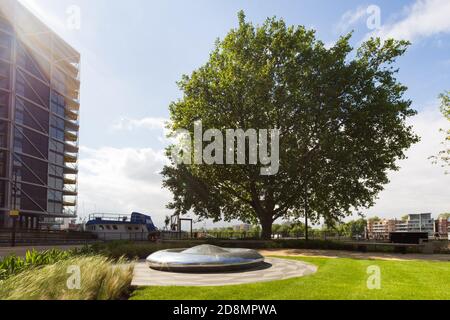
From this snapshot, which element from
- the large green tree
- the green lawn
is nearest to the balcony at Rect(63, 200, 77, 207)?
the large green tree

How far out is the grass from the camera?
7.81 meters

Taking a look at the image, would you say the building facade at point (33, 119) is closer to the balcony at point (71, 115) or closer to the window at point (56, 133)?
the window at point (56, 133)

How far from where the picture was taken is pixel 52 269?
9.05m

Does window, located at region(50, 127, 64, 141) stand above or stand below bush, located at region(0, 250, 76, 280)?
above

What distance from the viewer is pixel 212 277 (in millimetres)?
12703

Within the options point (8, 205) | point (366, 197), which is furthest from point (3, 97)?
point (366, 197)

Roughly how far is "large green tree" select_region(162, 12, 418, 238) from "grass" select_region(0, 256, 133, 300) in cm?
2088

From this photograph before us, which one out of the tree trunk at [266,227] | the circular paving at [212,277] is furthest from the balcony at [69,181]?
the circular paving at [212,277]

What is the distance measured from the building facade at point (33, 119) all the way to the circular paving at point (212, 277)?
48.2m

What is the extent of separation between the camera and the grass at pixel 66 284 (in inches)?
308

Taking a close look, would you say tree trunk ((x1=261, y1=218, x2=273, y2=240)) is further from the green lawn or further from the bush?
the bush

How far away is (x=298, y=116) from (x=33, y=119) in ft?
171

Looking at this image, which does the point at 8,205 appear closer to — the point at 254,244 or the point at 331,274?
the point at 254,244
